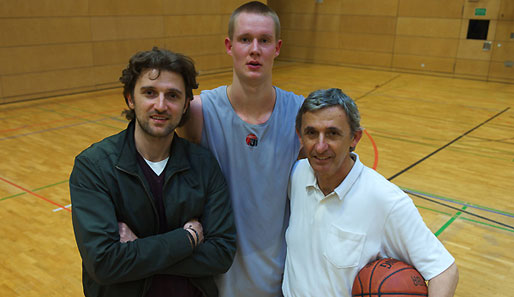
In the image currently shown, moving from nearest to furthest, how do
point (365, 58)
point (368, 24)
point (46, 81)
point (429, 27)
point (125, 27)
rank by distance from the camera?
point (46, 81)
point (125, 27)
point (429, 27)
point (368, 24)
point (365, 58)

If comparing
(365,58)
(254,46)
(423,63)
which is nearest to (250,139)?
(254,46)

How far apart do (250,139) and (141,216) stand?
0.61 metres

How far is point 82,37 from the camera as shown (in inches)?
403

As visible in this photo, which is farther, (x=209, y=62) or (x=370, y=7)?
(x=370, y=7)

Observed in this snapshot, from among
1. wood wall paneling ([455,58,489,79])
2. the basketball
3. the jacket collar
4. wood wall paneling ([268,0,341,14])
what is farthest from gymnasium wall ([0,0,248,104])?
the basketball

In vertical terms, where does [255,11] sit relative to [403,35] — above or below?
above

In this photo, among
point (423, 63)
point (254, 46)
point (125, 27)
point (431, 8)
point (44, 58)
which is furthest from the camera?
point (423, 63)

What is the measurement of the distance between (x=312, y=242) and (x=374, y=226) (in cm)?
27

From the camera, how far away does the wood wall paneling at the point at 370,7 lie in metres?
14.4

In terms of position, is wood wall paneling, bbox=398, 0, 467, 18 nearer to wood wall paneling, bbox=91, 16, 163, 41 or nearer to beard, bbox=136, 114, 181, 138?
wood wall paneling, bbox=91, 16, 163, 41

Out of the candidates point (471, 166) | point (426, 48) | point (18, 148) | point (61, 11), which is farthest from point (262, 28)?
point (426, 48)

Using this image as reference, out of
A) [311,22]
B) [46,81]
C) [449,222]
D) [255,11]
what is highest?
[255,11]

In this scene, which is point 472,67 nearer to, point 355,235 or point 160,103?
point 355,235

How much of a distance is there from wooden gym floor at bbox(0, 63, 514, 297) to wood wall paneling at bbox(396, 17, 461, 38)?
7.91ft
